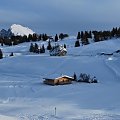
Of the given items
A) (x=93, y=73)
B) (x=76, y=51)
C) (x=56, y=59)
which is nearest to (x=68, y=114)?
(x=93, y=73)

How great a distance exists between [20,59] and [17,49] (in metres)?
33.9

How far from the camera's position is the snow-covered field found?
3503 cm

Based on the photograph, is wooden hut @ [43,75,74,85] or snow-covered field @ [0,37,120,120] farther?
wooden hut @ [43,75,74,85]

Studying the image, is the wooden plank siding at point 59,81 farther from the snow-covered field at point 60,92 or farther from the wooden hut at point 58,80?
the snow-covered field at point 60,92

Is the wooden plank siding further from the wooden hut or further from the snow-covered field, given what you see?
the snow-covered field

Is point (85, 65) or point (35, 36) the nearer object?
point (85, 65)

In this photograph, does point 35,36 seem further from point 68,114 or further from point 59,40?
point 68,114

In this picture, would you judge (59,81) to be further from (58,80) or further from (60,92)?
(60,92)

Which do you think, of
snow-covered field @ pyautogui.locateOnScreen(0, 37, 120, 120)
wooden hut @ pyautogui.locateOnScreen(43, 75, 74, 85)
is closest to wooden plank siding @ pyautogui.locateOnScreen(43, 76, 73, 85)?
wooden hut @ pyautogui.locateOnScreen(43, 75, 74, 85)

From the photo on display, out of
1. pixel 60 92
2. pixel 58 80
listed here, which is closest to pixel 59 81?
pixel 58 80

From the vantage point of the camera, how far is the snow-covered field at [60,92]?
35.0 metres

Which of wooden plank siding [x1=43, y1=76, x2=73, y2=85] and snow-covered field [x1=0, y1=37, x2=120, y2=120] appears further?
wooden plank siding [x1=43, y1=76, x2=73, y2=85]

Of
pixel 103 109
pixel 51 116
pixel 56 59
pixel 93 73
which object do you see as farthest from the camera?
pixel 56 59

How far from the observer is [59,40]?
14262cm
